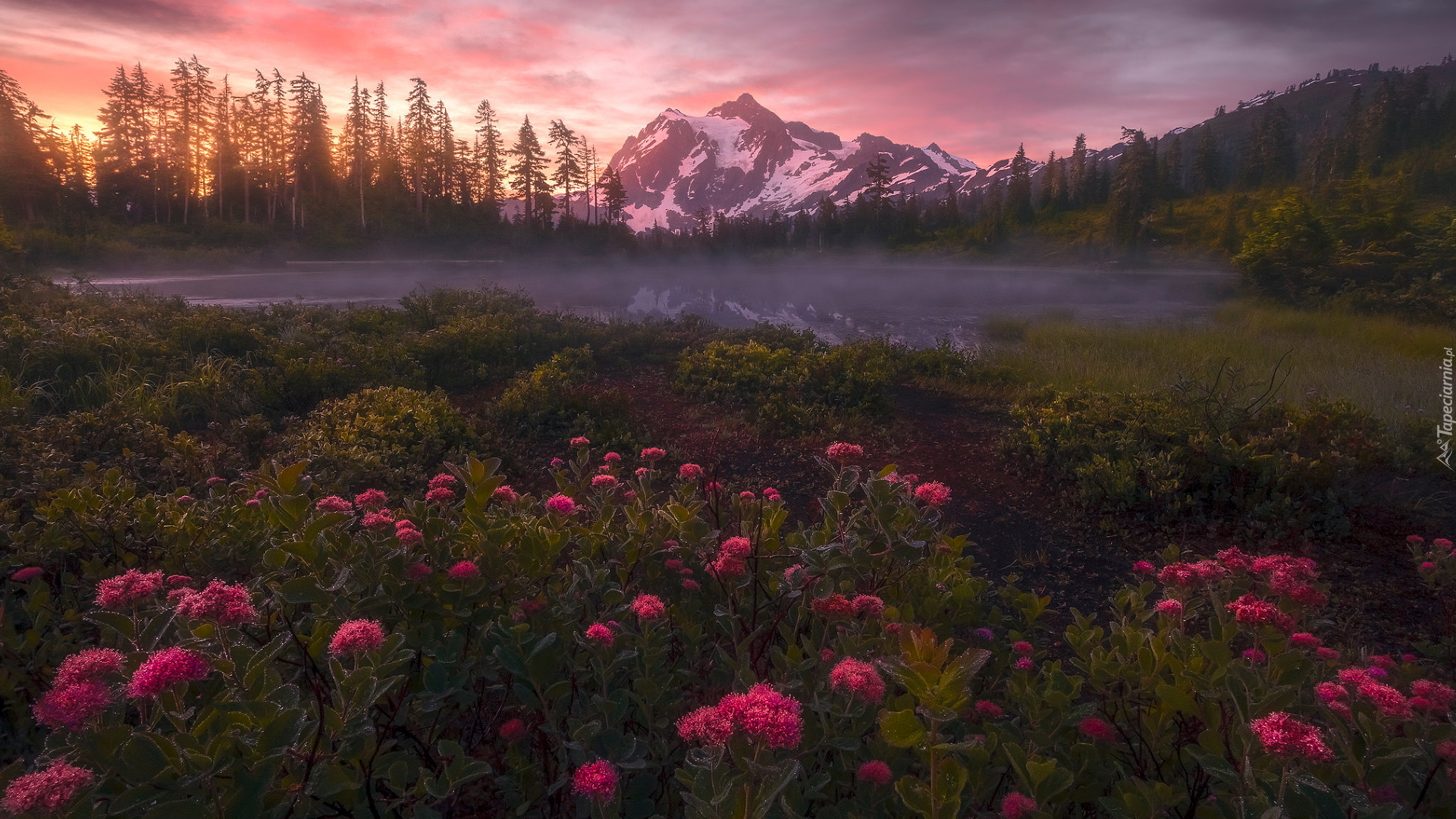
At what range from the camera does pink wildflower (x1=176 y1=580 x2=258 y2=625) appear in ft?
4.81

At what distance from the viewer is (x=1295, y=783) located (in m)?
1.32

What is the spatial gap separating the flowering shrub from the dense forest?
69.1ft

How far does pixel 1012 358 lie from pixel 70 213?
2018 inches

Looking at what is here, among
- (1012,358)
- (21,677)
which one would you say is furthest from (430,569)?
(1012,358)

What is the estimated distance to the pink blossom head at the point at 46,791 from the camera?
103 cm

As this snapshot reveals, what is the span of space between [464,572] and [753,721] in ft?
3.73

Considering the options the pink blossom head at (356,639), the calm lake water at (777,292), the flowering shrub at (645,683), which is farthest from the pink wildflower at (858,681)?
the calm lake water at (777,292)

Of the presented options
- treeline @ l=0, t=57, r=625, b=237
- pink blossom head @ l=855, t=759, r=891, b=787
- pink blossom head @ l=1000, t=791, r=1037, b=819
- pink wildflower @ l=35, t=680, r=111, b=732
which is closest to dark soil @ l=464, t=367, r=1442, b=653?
pink blossom head @ l=855, t=759, r=891, b=787

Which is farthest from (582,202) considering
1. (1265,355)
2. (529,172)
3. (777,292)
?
(1265,355)

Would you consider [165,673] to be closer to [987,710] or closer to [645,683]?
[645,683]

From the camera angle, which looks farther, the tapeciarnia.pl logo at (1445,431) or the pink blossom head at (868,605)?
the tapeciarnia.pl logo at (1445,431)

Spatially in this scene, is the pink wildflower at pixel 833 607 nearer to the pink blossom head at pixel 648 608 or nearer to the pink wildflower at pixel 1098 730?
the pink blossom head at pixel 648 608

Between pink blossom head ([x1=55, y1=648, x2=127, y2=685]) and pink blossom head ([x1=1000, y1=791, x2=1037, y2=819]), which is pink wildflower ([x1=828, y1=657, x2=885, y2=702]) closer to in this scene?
pink blossom head ([x1=1000, y1=791, x2=1037, y2=819])

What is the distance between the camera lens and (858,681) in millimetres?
1477
